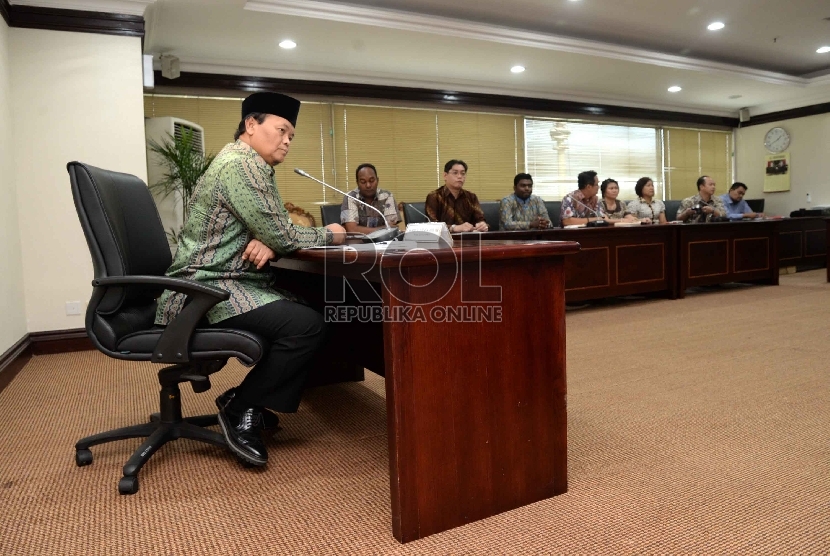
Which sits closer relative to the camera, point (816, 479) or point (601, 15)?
point (816, 479)

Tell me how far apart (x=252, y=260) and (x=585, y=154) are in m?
7.32

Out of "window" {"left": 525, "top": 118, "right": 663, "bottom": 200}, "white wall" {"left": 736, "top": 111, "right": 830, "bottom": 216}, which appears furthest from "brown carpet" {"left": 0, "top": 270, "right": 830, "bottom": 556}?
"white wall" {"left": 736, "top": 111, "right": 830, "bottom": 216}

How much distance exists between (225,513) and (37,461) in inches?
33.7

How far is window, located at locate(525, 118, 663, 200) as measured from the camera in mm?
7965

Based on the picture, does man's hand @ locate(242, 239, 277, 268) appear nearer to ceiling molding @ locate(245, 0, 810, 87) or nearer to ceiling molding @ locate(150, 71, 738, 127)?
ceiling molding @ locate(245, 0, 810, 87)

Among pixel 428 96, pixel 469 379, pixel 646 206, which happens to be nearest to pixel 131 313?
pixel 469 379

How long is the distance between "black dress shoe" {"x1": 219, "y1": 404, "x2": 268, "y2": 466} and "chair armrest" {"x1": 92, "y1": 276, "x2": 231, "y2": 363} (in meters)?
0.31

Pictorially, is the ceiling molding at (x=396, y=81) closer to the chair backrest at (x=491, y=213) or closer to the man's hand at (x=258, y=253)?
the chair backrest at (x=491, y=213)

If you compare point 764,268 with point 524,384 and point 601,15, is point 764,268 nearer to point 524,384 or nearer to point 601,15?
point 601,15

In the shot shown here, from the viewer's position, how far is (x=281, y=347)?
178 centimetres

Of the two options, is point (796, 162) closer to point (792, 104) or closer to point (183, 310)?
point (792, 104)

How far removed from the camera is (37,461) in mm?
1958

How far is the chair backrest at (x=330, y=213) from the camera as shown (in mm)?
4672

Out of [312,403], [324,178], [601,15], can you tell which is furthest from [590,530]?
[324,178]
